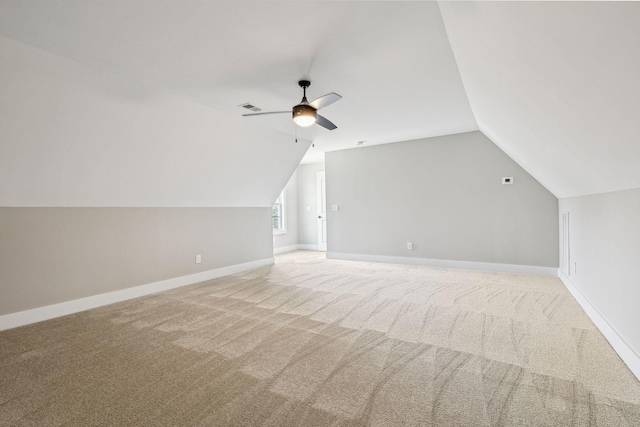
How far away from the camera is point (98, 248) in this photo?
154 inches

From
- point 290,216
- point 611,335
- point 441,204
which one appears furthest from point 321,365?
point 290,216

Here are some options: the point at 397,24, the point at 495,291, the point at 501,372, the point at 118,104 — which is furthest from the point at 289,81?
the point at 495,291

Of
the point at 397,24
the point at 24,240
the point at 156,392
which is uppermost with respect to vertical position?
the point at 397,24

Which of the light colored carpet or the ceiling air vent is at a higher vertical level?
the ceiling air vent

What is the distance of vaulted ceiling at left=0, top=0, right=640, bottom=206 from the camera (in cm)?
153

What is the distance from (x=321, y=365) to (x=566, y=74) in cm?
235

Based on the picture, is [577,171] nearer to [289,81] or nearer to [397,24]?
[397,24]

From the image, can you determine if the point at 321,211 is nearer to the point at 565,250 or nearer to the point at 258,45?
the point at 565,250

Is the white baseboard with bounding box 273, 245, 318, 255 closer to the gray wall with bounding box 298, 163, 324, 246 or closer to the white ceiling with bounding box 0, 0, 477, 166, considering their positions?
the gray wall with bounding box 298, 163, 324, 246

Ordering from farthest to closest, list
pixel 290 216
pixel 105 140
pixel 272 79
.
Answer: pixel 290 216, pixel 105 140, pixel 272 79

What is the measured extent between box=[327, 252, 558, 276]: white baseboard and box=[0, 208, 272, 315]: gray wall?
2863mm

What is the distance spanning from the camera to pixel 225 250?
5660 millimetres

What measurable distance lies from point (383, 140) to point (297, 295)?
3.71 m

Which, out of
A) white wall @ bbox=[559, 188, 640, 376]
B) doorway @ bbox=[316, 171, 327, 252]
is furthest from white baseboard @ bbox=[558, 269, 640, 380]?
doorway @ bbox=[316, 171, 327, 252]
